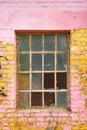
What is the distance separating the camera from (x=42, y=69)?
5426 mm

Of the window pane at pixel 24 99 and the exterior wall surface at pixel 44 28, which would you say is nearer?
the exterior wall surface at pixel 44 28

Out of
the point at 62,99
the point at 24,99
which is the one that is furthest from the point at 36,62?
the point at 62,99

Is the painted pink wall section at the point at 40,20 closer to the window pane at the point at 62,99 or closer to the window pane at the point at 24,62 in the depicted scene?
the window pane at the point at 24,62

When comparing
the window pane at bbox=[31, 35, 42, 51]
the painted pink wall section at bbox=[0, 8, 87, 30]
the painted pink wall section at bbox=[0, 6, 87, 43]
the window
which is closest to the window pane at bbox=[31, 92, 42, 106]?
the window

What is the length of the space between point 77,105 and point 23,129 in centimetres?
100

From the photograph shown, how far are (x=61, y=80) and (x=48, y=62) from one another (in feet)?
1.28

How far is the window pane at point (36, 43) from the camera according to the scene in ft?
17.8

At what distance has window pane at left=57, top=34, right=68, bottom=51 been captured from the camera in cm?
541

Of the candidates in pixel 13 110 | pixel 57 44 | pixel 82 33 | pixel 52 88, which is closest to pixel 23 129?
pixel 13 110

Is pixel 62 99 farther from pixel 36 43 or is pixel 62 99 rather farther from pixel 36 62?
pixel 36 43

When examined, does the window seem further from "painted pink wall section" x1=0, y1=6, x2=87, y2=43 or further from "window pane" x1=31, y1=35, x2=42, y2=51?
"painted pink wall section" x1=0, y1=6, x2=87, y2=43

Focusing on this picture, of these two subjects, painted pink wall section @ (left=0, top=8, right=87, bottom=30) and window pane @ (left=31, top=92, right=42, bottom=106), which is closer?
painted pink wall section @ (left=0, top=8, right=87, bottom=30)

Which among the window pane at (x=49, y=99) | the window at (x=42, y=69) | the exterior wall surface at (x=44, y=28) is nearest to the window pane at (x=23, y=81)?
the window at (x=42, y=69)

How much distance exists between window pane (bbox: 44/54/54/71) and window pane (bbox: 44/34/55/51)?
0.40 feet
